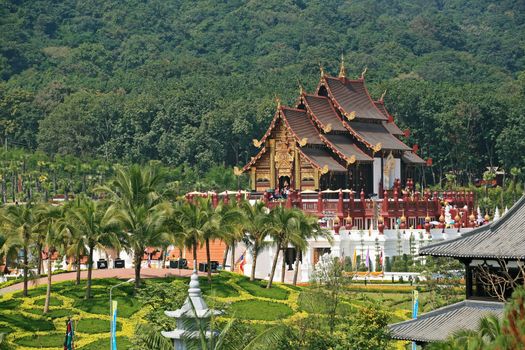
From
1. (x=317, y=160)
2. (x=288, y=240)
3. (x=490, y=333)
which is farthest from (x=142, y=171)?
(x=490, y=333)

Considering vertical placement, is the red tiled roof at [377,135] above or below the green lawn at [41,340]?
above

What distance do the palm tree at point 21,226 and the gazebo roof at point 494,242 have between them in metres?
24.1

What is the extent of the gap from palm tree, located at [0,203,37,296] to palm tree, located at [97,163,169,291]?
3.30 m

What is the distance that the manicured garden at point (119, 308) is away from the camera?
5303cm

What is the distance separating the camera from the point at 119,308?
57375 millimetres

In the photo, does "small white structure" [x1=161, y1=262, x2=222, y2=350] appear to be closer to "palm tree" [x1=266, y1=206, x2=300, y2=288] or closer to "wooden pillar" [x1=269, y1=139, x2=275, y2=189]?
"palm tree" [x1=266, y1=206, x2=300, y2=288]

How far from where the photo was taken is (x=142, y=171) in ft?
211

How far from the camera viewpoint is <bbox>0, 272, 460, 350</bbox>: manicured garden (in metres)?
53.0

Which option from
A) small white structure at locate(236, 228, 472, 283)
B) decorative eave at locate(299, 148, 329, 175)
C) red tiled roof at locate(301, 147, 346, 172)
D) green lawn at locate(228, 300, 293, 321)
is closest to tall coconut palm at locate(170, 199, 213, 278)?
green lawn at locate(228, 300, 293, 321)

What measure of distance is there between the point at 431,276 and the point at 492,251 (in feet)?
86.1

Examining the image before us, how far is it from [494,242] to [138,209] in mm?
25476

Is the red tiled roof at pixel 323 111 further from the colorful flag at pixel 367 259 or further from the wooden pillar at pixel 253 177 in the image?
the colorful flag at pixel 367 259

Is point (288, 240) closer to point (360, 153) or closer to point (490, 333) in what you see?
point (360, 153)

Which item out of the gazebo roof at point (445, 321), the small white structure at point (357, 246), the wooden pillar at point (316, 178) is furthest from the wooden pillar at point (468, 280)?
the wooden pillar at point (316, 178)
